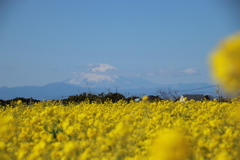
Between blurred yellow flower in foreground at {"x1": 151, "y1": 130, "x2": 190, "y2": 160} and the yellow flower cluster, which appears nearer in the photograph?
blurred yellow flower in foreground at {"x1": 151, "y1": 130, "x2": 190, "y2": 160}

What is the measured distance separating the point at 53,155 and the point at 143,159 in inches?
37.1

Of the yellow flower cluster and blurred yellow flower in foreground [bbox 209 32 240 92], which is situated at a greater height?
blurred yellow flower in foreground [bbox 209 32 240 92]

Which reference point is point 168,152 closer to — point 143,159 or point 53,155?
point 143,159

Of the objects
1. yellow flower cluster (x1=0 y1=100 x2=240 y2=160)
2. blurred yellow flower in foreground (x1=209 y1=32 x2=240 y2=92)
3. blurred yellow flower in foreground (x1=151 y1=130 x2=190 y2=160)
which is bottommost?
yellow flower cluster (x1=0 y1=100 x2=240 y2=160)

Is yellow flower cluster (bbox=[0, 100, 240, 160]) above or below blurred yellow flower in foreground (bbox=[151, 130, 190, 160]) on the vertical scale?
below

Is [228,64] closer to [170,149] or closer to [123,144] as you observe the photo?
[170,149]

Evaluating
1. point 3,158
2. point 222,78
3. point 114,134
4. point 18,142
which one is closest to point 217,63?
point 222,78

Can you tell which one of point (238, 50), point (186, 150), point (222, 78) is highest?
point (238, 50)

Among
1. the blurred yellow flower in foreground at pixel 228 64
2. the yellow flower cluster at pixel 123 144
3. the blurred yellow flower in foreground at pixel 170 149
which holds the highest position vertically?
the blurred yellow flower in foreground at pixel 228 64

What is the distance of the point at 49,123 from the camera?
607 centimetres

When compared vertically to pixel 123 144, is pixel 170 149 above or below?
above

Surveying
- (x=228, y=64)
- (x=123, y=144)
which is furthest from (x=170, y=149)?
(x=123, y=144)

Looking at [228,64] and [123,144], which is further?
[123,144]

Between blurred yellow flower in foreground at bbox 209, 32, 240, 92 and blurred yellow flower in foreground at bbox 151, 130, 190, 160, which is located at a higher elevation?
blurred yellow flower in foreground at bbox 209, 32, 240, 92
